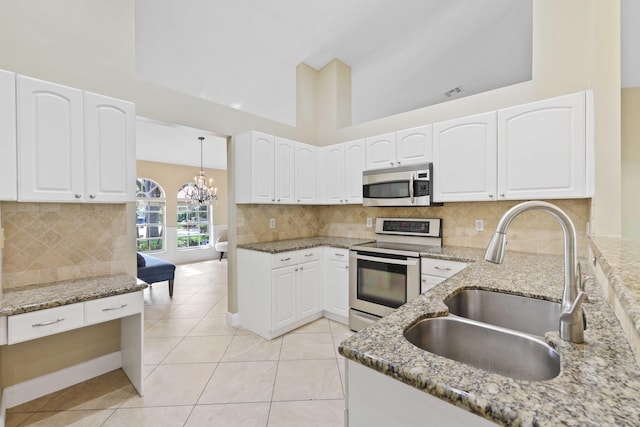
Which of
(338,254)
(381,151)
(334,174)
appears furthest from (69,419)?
(381,151)

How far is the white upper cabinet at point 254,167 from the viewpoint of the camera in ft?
9.64

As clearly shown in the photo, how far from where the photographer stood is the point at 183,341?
9.16 ft

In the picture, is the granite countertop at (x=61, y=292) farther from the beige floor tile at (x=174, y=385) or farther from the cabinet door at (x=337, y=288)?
the cabinet door at (x=337, y=288)

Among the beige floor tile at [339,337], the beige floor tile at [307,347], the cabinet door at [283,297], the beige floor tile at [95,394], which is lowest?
the beige floor tile at [95,394]

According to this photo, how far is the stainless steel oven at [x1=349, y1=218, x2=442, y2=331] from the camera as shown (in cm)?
257

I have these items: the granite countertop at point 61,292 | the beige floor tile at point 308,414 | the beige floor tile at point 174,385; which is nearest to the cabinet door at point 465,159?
the beige floor tile at point 308,414

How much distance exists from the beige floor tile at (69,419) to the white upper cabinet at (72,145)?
1416 millimetres

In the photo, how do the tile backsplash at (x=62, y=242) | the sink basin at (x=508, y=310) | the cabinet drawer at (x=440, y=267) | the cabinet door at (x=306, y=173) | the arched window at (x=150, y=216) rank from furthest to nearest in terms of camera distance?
1. the arched window at (x=150, y=216)
2. the cabinet door at (x=306, y=173)
3. the cabinet drawer at (x=440, y=267)
4. the tile backsplash at (x=62, y=242)
5. the sink basin at (x=508, y=310)

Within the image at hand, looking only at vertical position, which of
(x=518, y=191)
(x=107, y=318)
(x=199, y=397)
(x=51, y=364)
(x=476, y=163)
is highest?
(x=476, y=163)

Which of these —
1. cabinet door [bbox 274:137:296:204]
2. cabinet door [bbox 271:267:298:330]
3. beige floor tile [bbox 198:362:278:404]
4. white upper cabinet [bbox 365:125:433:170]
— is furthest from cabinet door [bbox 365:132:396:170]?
beige floor tile [bbox 198:362:278:404]

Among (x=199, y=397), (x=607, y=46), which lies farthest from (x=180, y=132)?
(x=607, y=46)

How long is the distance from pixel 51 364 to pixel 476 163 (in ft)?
12.5

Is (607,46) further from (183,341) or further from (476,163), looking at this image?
(183,341)

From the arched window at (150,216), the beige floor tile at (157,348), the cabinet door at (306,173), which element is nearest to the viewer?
the beige floor tile at (157,348)
